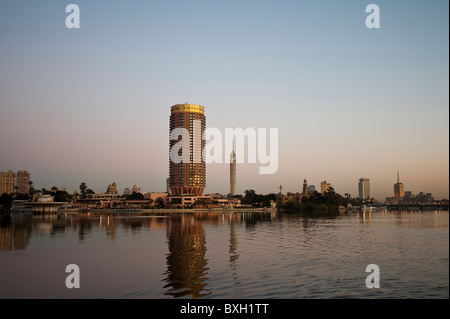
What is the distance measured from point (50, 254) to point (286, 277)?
93.4 ft

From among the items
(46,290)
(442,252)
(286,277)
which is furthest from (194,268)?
(442,252)

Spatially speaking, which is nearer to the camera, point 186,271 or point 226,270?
point 186,271

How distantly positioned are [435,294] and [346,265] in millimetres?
11394

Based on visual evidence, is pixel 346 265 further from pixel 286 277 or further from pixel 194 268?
pixel 194 268

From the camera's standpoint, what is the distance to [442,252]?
144 feet

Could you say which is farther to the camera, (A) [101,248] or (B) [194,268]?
(A) [101,248]

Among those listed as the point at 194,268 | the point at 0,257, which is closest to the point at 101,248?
the point at 0,257

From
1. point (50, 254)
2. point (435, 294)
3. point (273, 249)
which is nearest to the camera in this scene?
point (435, 294)

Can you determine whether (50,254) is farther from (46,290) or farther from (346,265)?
(346,265)

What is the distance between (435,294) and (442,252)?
21142 millimetres

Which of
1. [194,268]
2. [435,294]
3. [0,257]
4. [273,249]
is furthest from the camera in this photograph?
[273,249]
